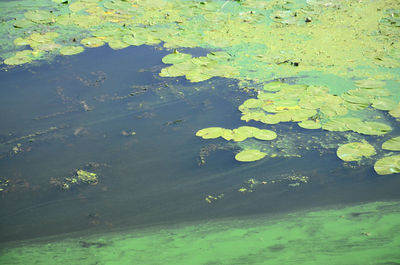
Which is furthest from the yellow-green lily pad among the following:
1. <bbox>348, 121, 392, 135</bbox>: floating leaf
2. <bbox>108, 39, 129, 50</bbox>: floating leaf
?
<bbox>108, 39, 129, 50</bbox>: floating leaf

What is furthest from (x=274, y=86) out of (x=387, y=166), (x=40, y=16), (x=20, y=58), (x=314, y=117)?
(x=40, y=16)

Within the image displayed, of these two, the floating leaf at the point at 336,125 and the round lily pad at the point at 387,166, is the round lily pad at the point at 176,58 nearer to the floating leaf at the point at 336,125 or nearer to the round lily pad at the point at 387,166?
the floating leaf at the point at 336,125

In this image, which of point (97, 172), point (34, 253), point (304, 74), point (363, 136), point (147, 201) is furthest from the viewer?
point (304, 74)

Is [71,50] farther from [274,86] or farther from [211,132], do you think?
[274,86]

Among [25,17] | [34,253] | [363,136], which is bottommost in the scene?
[34,253]

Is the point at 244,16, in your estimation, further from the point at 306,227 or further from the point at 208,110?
the point at 306,227

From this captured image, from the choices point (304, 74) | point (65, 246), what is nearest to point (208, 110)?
point (304, 74)
